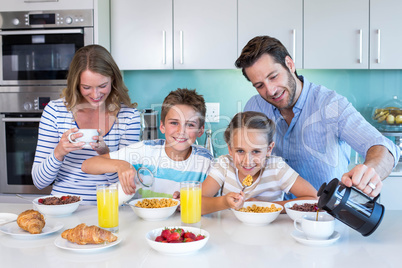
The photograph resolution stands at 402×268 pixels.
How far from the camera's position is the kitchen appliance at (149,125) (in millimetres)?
3377

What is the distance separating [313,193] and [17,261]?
1.14m

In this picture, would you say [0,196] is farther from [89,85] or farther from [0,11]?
[89,85]

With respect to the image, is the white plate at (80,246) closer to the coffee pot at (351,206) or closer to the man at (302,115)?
the coffee pot at (351,206)

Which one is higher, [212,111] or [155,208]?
[212,111]

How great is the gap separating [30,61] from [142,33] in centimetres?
83

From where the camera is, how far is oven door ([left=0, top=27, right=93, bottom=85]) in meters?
2.98

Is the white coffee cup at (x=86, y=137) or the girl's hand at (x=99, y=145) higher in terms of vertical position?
the white coffee cup at (x=86, y=137)

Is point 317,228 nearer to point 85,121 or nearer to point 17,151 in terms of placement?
point 85,121

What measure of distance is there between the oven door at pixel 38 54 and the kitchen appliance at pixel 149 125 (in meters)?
0.72

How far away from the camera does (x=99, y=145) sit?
76.3 inches

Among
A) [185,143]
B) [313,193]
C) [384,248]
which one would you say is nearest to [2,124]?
[185,143]

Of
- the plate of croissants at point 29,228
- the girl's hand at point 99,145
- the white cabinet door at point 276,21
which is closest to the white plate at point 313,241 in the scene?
the plate of croissants at point 29,228

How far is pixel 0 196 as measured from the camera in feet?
9.99

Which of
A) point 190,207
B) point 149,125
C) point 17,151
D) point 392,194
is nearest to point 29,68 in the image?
point 17,151
